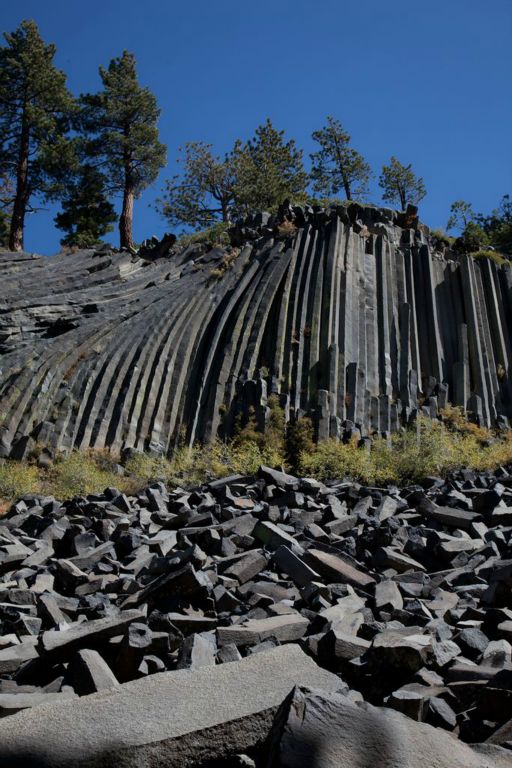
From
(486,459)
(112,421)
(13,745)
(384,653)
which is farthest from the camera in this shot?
(112,421)

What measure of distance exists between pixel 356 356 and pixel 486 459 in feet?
13.2

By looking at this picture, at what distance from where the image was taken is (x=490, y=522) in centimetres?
818

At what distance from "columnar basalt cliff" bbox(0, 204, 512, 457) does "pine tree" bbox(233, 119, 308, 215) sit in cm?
1223

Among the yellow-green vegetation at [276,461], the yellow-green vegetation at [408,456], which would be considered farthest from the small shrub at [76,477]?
the yellow-green vegetation at [408,456]

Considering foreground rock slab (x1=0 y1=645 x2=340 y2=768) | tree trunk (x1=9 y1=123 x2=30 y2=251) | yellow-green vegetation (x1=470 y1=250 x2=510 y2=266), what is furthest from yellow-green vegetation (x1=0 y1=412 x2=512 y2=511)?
tree trunk (x1=9 y1=123 x2=30 y2=251)

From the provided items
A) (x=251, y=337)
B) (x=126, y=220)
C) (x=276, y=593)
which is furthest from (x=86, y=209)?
(x=276, y=593)

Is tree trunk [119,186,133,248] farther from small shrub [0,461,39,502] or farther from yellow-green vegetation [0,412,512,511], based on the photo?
small shrub [0,461,39,502]

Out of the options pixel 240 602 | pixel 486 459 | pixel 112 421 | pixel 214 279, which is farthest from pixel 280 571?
pixel 214 279

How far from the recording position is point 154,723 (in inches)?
126

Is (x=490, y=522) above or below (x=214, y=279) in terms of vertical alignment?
below

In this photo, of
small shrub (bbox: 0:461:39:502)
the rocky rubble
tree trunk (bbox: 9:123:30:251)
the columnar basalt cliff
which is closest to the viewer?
the rocky rubble

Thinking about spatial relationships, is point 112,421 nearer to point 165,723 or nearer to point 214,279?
point 214,279

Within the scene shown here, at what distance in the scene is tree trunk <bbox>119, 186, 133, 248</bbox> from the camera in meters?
28.2

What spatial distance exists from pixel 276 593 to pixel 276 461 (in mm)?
6845
